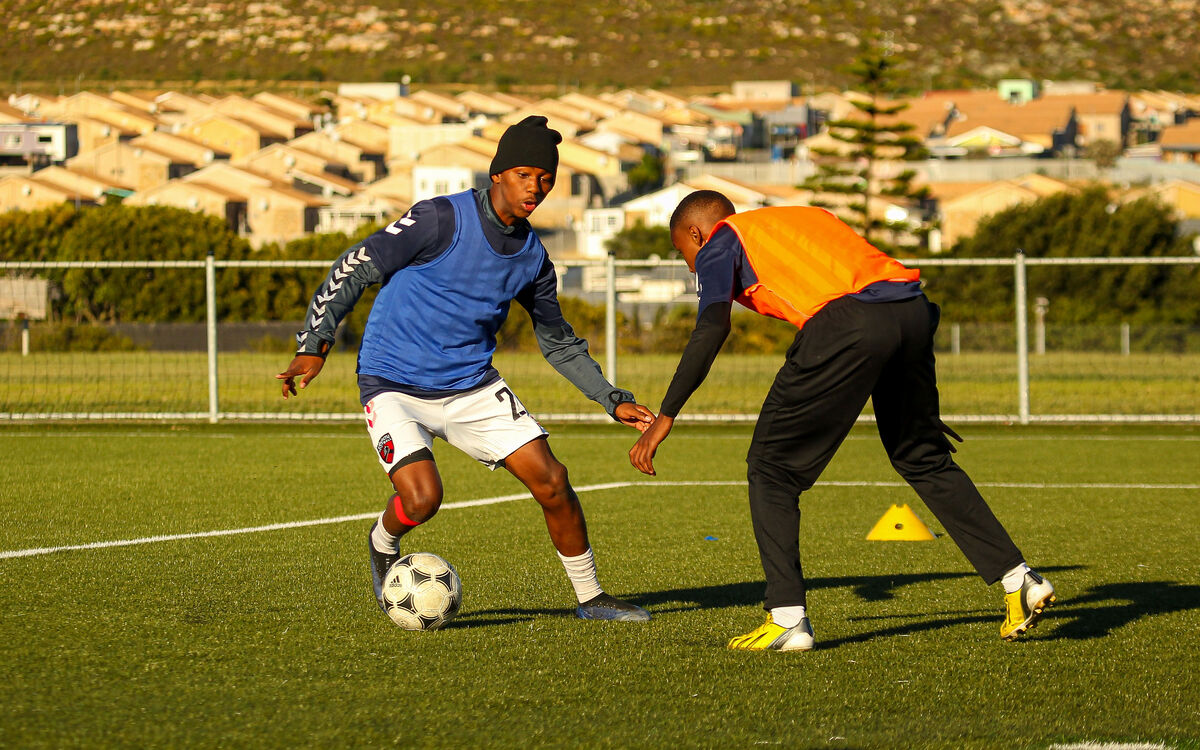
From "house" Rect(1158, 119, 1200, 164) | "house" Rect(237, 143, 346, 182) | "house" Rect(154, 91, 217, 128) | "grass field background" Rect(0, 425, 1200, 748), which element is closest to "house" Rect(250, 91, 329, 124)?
"house" Rect(154, 91, 217, 128)

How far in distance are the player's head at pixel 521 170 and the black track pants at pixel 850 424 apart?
1.17 meters

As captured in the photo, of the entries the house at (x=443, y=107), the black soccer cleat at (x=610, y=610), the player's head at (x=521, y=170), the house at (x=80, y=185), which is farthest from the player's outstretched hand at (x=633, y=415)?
the house at (x=443, y=107)

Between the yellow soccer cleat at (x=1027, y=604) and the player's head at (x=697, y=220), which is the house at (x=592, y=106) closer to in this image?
the player's head at (x=697, y=220)

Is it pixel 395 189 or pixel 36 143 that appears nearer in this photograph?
pixel 395 189

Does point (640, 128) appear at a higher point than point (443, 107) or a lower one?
lower

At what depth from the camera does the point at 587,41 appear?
172250mm

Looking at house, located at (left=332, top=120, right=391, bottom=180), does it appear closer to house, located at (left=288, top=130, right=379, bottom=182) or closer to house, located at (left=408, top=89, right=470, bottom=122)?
house, located at (left=288, top=130, right=379, bottom=182)

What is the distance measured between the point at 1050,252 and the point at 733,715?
66091 millimetres

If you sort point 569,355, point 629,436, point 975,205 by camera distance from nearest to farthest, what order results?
point 569,355 → point 629,436 → point 975,205

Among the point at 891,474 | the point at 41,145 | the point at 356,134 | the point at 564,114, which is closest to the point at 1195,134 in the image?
the point at 564,114

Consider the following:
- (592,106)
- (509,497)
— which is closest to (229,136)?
(592,106)

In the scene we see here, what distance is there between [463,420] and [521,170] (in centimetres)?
100

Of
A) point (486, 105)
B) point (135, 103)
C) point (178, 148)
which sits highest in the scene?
point (135, 103)

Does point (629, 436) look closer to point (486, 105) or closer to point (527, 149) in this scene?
point (527, 149)
